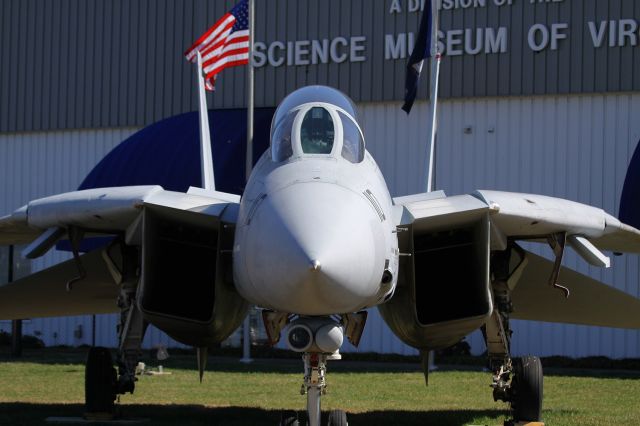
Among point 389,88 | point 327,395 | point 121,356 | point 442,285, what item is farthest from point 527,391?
point 389,88

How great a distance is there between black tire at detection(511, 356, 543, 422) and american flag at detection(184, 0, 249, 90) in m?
12.3

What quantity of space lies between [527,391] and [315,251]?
14.0ft

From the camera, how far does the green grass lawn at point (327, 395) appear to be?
11234 mm

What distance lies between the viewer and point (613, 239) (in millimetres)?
10172

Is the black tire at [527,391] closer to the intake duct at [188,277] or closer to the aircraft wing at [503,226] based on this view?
the aircraft wing at [503,226]

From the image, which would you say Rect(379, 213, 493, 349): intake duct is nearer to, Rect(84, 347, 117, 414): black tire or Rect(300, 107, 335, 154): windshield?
Rect(300, 107, 335, 154): windshield

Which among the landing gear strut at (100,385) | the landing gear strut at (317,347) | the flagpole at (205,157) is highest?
the flagpole at (205,157)

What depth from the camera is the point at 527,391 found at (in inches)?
396

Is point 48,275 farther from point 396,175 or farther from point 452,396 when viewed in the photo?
point 396,175

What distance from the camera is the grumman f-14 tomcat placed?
6.86 meters

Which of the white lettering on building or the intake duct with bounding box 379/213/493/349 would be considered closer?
the intake duct with bounding box 379/213/493/349

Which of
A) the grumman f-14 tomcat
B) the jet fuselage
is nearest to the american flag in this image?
the grumman f-14 tomcat

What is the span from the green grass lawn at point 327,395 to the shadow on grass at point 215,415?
10 mm

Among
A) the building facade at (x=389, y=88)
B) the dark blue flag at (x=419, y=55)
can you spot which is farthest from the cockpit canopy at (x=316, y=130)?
the building facade at (x=389, y=88)
